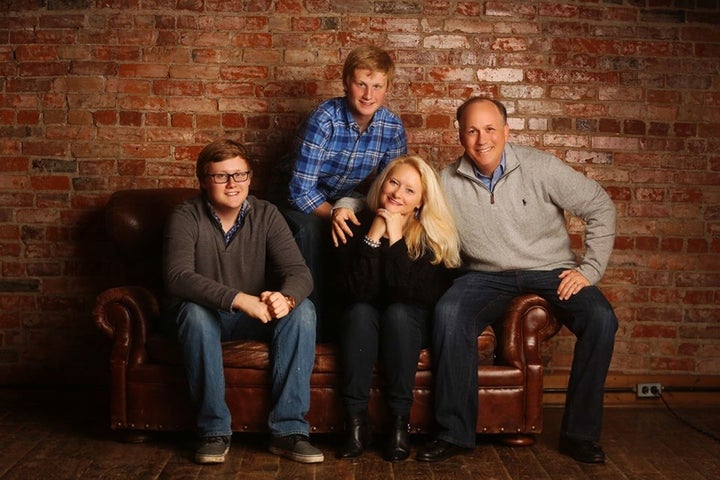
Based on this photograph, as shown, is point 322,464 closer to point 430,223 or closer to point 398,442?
point 398,442

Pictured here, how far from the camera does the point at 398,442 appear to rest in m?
3.14

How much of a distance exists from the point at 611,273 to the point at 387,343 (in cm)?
155

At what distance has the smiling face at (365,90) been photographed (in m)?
3.54

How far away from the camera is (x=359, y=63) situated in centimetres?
353

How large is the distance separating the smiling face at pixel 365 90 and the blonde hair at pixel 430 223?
1.04ft

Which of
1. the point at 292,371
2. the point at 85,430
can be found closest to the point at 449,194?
the point at 292,371

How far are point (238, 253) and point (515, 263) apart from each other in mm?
1159

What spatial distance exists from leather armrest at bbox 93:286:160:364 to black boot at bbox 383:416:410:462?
1.03 m

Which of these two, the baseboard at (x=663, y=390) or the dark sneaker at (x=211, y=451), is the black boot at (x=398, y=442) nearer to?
the dark sneaker at (x=211, y=451)

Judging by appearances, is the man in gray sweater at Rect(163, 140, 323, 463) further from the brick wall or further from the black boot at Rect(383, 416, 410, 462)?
the brick wall

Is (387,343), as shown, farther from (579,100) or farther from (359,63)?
(579,100)

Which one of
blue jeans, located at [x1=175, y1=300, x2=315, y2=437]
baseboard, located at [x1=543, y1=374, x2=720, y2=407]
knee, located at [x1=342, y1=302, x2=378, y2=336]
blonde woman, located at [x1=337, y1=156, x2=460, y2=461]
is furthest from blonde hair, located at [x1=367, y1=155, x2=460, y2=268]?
baseboard, located at [x1=543, y1=374, x2=720, y2=407]

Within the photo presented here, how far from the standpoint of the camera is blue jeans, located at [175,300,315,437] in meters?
3.10

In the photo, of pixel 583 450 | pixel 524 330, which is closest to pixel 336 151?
pixel 524 330
